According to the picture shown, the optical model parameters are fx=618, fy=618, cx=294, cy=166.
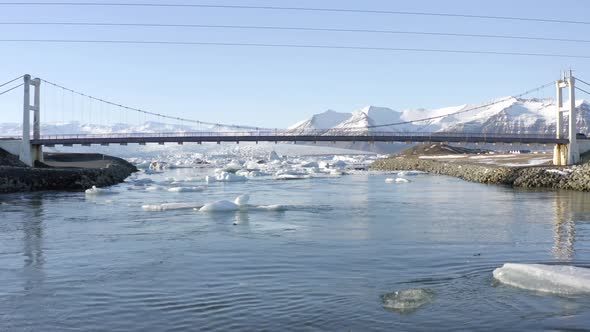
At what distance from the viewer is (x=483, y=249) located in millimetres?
14812

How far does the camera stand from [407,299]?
32.7 feet

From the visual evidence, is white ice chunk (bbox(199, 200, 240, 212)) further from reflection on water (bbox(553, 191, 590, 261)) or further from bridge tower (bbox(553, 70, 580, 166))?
bridge tower (bbox(553, 70, 580, 166))

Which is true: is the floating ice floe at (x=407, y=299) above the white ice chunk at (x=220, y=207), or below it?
below

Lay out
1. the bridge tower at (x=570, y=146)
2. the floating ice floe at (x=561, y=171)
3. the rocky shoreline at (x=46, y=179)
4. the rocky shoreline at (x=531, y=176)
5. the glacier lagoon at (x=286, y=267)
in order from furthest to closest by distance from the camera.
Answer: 1. the bridge tower at (x=570, y=146)
2. the floating ice floe at (x=561, y=171)
3. the rocky shoreline at (x=46, y=179)
4. the rocky shoreline at (x=531, y=176)
5. the glacier lagoon at (x=286, y=267)

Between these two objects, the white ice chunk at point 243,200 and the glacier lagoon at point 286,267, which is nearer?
the glacier lagoon at point 286,267

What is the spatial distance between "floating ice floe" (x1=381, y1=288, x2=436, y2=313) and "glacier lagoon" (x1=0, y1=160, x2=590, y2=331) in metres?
0.03

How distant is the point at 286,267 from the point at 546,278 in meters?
5.00

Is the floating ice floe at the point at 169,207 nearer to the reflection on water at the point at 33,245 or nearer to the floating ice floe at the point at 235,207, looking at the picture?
the floating ice floe at the point at 235,207

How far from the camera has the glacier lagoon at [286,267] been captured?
9.04 meters

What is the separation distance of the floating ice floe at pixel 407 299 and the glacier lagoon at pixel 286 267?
0.11 feet

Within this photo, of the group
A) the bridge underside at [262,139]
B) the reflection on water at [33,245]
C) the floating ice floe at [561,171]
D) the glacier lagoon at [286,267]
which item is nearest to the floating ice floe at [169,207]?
the glacier lagoon at [286,267]

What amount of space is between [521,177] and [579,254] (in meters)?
29.3

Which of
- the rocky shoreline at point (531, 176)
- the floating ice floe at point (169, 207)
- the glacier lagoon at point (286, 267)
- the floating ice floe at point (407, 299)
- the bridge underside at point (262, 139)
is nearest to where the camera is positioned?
the glacier lagoon at point (286, 267)

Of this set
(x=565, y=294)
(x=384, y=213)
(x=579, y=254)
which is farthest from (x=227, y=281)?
(x=384, y=213)
